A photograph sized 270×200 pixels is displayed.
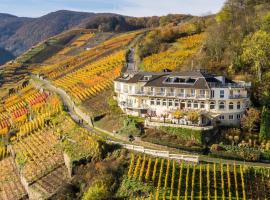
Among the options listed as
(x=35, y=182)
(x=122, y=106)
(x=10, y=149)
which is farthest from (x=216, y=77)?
(x=10, y=149)

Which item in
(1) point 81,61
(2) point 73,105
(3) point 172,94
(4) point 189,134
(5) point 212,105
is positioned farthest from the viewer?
(1) point 81,61

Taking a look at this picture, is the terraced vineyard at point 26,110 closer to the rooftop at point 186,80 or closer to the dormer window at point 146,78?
the dormer window at point 146,78

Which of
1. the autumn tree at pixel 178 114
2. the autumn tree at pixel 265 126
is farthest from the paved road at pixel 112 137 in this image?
the autumn tree at pixel 178 114

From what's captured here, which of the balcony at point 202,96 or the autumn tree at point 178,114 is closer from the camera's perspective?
the autumn tree at point 178,114

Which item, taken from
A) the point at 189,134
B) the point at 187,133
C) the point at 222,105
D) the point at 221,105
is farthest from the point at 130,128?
the point at 222,105

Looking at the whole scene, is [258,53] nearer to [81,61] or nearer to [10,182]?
[10,182]

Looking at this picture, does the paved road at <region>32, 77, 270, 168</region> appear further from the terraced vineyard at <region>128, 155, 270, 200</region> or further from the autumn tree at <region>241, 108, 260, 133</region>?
the autumn tree at <region>241, 108, 260, 133</region>

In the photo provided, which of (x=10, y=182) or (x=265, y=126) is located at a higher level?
(x=265, y=126)
